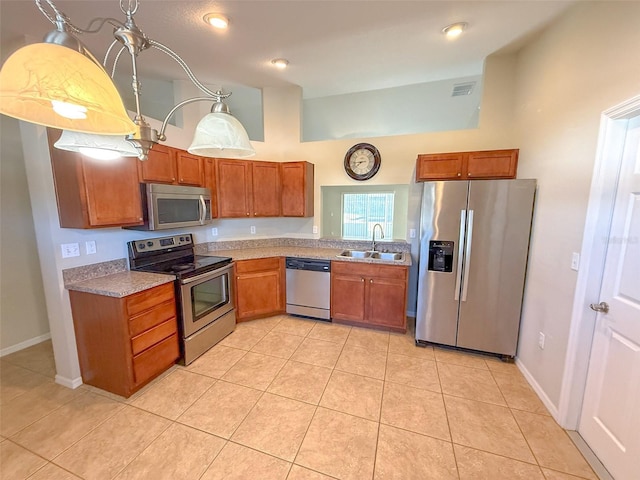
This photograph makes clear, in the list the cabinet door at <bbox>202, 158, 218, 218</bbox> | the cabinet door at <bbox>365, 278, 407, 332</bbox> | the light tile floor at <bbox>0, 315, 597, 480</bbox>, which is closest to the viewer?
the light tile floor at <bbox>0, 315, 597, 480</bbox>

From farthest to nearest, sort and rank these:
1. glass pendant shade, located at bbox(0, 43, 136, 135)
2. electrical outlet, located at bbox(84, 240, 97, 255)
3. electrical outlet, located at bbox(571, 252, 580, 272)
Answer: electrical outlet, located at bbox(84, 240, 97, 255) → electrical outlet, located at bbox(571, 252, 580, 272) → glass pendant shade, located at bbox(0, 43, 136, 135)

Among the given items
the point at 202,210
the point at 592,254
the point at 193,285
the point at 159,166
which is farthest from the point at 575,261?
the point at 159,166

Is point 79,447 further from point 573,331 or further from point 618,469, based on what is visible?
point 573,331

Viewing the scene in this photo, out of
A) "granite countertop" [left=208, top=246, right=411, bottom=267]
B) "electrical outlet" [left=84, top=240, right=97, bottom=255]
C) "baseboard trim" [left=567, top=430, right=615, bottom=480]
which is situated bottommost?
"baseboard trim" [left=567, top=430, right=615, bottom=480]

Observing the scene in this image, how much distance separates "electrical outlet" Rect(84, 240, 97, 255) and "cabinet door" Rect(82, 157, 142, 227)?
0.32 meters

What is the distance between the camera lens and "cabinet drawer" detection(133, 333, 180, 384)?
214 cm

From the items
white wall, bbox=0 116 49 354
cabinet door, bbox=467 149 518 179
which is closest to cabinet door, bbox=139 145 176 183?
white wall, bbox=0 116 49 354

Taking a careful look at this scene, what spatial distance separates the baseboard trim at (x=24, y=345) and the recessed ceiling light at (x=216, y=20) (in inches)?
147

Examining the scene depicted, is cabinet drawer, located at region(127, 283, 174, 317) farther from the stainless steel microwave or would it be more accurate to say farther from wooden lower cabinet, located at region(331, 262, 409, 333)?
wooden lower cabinet, located at region(331, 262, 409, 333)

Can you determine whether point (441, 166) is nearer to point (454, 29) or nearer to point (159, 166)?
point (454, 29)

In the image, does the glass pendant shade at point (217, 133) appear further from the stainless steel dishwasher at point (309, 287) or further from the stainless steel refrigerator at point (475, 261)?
the stainless steel dishwasher at point (309, 287)

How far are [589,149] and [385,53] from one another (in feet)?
6.47

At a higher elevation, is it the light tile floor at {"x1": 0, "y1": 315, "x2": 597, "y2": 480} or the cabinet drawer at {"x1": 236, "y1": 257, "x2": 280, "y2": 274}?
the cabinet drawer at {"x1": 236, "y1": 257, "x2": 280, "y2": 274}

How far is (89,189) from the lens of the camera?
6.72 feet
